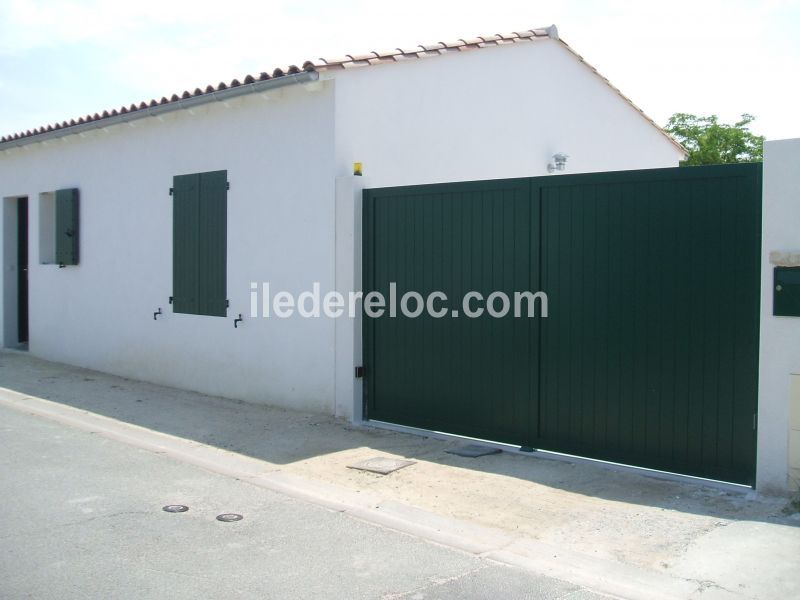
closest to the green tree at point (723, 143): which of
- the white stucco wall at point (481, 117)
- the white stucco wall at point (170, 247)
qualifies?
the white stucco wall at point (481, 117)

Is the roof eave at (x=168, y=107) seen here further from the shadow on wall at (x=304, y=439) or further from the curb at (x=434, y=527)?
the curb at (x=434, y=527)

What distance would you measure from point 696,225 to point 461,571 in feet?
10.4

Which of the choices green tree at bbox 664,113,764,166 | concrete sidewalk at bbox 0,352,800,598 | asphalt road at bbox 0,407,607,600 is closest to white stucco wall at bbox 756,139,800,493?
concrete sidewalk at bbox 0,352,800,598

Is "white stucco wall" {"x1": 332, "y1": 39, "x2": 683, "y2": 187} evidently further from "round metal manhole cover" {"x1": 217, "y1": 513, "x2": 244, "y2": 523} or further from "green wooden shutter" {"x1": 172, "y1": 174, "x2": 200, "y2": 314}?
"round metal manhole cover" {"x1": 217, "y1": 513, "x2": 244, "y2": 523}

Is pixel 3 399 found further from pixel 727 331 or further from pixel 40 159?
pixel 727 331

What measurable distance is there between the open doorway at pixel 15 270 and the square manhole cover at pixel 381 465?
9657 millimetres

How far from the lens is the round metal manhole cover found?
5.21 metres

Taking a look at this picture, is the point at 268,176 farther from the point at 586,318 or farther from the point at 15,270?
the point at 15,270

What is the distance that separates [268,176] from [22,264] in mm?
7565

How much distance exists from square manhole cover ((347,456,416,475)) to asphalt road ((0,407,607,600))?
36.0 inches

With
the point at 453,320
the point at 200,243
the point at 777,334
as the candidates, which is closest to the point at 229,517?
the point at 453,320

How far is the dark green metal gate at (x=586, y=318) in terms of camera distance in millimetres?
5738

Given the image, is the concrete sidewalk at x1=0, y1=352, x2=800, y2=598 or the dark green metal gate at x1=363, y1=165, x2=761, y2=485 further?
the dark green metal gate at x1=363, y1=165, x2=761, y2=485

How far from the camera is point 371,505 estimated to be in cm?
561
